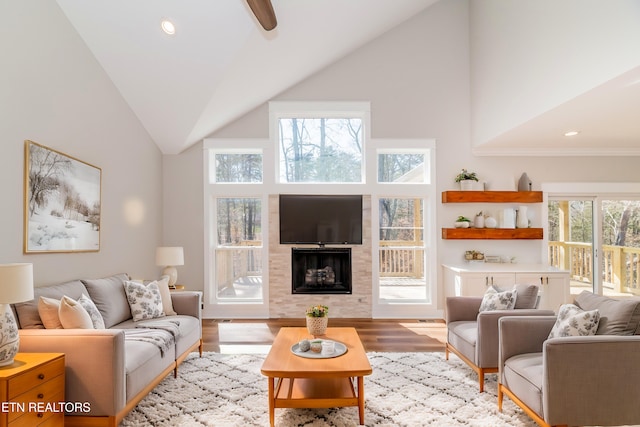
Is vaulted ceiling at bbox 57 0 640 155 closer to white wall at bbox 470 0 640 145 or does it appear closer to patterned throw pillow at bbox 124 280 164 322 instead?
white wall at bbox 470 0 640 145

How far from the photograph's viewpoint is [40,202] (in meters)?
2.96

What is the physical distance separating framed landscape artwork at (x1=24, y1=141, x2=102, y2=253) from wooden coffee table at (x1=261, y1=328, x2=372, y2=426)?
2.03m

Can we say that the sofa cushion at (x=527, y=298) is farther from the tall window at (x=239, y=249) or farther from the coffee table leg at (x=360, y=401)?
the tall window at (x=239, y=249)

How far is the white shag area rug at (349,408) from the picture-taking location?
2.60 m

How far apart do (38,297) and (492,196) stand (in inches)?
208

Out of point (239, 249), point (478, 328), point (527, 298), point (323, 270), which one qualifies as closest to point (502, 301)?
point (527, 298)

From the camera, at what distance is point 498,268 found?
16.2 ft

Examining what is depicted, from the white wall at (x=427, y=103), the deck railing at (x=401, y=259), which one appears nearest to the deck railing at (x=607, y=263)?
the white wall at (x=427, y=103)

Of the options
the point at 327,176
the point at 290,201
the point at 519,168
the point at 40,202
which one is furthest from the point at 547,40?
the point at 40,202

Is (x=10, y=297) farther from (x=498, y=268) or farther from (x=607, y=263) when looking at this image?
(x=607, y=263)

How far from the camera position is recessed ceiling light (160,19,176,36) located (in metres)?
3.46

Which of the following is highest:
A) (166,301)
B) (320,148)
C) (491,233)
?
(320,148)

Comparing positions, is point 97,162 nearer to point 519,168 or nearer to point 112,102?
point 112,102

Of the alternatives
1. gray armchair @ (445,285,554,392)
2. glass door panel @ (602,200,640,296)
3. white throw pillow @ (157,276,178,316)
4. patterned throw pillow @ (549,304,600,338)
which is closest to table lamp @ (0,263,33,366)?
white throw pillow @ (157,276,178,316)
